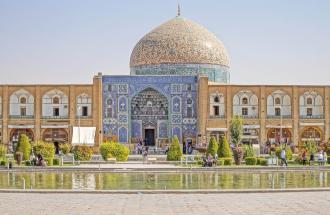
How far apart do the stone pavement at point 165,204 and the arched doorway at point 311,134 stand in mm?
27782

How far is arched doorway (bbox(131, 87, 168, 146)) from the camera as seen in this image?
1670 inches

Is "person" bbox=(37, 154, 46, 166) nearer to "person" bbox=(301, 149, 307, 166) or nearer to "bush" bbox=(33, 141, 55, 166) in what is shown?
"bush" bbox=(33, 141, 55, 166)

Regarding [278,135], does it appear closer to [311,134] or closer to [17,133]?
[311,134]

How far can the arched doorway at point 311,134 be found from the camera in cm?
4197

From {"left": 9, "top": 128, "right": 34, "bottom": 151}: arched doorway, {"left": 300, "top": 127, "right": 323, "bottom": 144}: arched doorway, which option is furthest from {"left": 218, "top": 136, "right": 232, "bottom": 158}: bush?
{"left": 9, "top": 128, "right": 34, "bottom": 151}: arched doorway

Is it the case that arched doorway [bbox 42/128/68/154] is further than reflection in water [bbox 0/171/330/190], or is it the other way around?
arched doorway [bbox 42/128/68/154]

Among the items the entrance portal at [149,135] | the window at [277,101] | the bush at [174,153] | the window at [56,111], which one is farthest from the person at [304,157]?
the window at [56,111]

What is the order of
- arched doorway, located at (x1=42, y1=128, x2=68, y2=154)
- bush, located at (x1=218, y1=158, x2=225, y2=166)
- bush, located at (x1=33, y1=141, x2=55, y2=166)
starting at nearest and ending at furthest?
bush, located at (x1=218, y1=158, x2=225, y2=166) < bush, located at (x1=33, y1=141, x2=55, y2=166) < arched doorway, located at (x1=42, y1=128, x2=68, y2=154)

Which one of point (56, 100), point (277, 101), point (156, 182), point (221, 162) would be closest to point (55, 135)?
point (56, 100)

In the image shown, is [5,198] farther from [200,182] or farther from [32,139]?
[32,139]

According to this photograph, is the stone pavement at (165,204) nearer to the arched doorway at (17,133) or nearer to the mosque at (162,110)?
the mosque at (162,110)

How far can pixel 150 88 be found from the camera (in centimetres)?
4244

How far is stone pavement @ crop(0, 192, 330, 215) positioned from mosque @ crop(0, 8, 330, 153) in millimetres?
26292

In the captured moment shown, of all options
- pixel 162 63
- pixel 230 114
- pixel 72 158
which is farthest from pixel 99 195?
pixel 162 63
